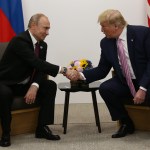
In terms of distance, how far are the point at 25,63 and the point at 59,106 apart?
1.51 meters

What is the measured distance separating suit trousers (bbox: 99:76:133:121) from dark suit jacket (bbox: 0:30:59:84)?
482 millimetres

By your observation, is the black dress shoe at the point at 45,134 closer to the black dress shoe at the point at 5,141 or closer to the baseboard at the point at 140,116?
A: the black dress shoe at the point at 5,141

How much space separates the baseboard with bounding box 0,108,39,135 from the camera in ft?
10.4

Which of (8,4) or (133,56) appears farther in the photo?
(8,4)

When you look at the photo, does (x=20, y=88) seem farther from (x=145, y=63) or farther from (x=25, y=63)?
(x=145, y=63)

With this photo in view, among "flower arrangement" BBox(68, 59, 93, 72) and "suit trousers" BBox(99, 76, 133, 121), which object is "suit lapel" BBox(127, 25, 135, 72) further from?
"flower arrangement" BBox(68, 59, 93, 72)

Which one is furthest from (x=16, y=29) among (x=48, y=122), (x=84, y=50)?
(x=48, y=122)

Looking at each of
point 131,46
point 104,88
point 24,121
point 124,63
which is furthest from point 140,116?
point 24,121

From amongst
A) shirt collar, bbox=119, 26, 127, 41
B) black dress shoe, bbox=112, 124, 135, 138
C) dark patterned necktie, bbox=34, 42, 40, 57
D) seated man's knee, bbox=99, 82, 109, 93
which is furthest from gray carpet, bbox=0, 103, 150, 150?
shirt collar, bbox=119, 26, 127, 41

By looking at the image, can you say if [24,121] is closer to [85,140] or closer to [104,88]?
[85,140]

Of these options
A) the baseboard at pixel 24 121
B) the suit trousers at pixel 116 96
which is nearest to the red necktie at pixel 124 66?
the suit trousers at pixel 116 96

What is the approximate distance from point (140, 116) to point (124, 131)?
0.23 m

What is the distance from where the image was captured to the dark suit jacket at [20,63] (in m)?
3.04

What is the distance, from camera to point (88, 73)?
3.30 metres
